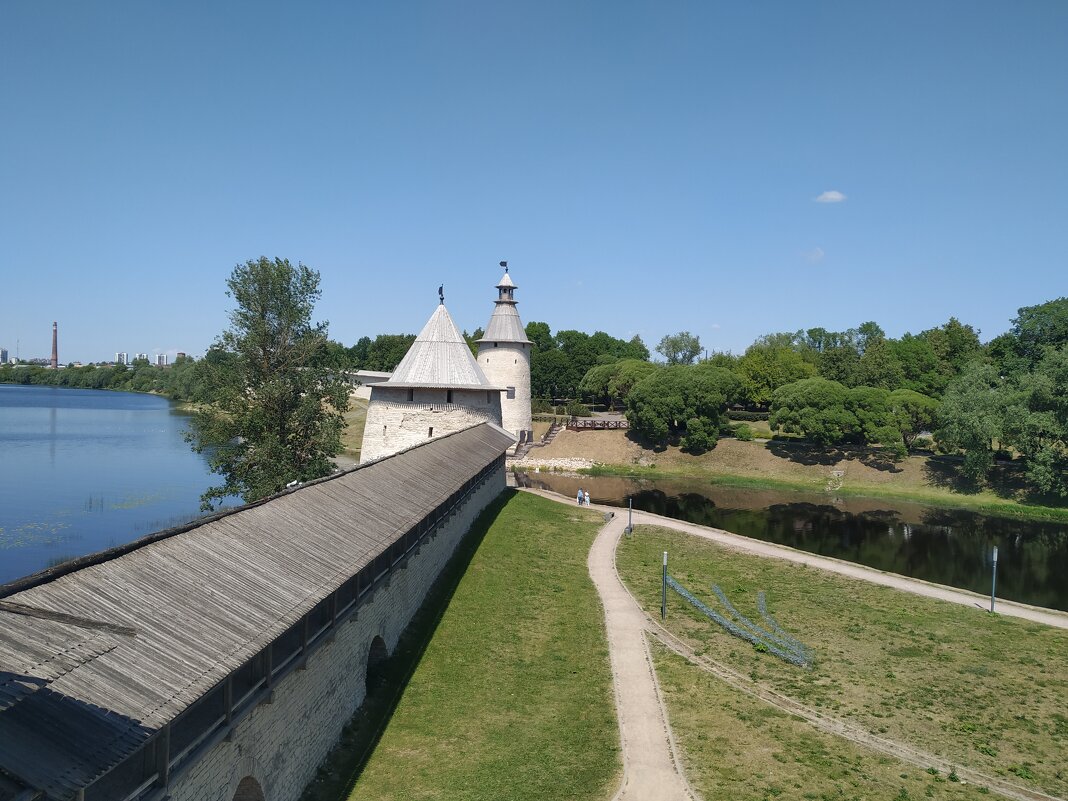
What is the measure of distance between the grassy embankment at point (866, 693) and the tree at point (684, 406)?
26.9 m

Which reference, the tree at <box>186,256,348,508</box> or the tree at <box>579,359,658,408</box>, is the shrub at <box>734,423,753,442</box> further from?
the tree at <box>186,256,348,508</box>

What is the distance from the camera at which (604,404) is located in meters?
73.4

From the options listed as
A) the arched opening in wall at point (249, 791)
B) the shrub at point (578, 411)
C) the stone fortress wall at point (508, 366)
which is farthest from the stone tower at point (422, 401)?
the shrub at point (578, 411)

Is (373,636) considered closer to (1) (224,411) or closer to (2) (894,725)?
(2) (894,725)

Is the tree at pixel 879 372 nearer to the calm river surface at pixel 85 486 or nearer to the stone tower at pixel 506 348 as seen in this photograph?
the stone tower at pixel 506 348

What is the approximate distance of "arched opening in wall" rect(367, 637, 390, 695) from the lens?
42.2 ft

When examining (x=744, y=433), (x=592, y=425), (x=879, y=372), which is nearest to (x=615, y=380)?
(x=592, y=425)

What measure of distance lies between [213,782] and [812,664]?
12204 millimetres

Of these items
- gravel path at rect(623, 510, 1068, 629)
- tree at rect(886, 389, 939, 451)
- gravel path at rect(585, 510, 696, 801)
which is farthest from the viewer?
tree at rect(886, 389, 939, 451)

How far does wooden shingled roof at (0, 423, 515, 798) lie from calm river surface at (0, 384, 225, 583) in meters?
16.3

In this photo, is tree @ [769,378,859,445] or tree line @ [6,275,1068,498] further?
tree @ [769,378,859,445]

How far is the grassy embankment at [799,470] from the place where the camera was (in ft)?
127

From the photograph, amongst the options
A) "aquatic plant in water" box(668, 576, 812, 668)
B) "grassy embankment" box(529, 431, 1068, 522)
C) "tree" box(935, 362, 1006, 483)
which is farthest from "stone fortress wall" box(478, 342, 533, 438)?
"aquatic plant in water" box(668, 576, 812, 668)

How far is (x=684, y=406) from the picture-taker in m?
48.9
